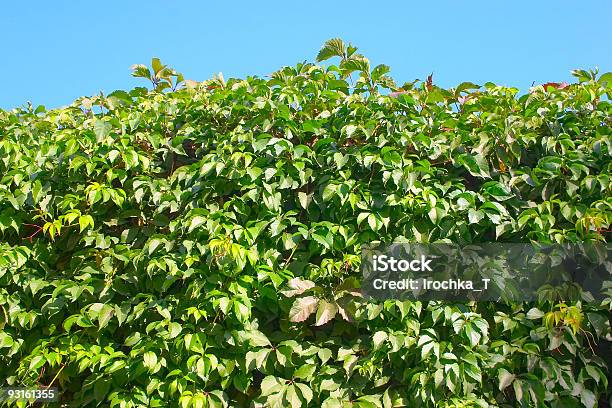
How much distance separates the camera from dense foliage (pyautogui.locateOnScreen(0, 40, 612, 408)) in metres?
2.74

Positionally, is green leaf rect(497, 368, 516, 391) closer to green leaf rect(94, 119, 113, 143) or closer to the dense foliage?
the dense foliage

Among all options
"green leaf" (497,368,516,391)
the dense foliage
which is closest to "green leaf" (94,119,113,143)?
the dense foliage

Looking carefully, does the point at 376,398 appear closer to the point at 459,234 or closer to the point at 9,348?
the point at 459,234

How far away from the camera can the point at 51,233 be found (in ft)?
9.89

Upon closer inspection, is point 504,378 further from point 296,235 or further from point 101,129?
point 101,129

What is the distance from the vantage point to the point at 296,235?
286 centimetres

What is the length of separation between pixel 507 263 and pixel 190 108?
5.58 ft

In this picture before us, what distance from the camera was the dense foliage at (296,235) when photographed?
2.74 metres

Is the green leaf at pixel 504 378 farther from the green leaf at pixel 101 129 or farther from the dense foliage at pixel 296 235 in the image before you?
the green leaf at pixel 101 129

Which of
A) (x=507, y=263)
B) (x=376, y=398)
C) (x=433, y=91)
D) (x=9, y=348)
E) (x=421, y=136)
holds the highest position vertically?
(x=433, y=91)

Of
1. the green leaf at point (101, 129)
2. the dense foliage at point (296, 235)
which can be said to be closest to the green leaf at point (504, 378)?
the dense foliage at point (296, 235)

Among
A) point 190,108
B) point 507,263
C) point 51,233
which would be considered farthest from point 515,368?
point 51,233

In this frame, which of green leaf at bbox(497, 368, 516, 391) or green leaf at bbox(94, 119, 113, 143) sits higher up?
green leaf at bbox(94, 119, 113, 143)

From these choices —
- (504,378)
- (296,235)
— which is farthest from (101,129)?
(504,378)
